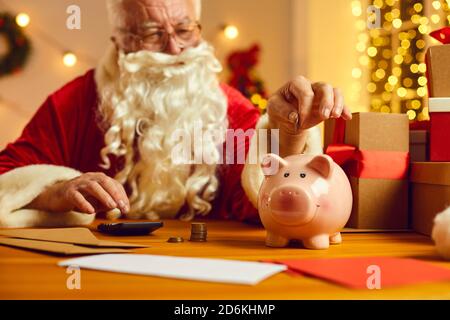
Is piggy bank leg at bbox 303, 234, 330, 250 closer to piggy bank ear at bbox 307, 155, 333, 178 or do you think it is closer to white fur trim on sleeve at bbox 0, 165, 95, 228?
piggy bank ear at bbox 307, 155, 333, 178

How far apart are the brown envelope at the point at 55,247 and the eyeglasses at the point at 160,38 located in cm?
90

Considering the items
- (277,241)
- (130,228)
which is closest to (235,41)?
(130,228)

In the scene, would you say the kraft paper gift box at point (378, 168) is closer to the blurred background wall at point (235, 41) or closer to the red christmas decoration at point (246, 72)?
the blurred background wall at point (235, 41)

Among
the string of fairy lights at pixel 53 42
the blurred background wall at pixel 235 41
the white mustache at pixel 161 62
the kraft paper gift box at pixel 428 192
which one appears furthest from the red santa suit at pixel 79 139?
the string of fairy lights at pixel 53 42

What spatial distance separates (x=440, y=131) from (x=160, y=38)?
0.88 m

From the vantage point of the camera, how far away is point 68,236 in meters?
0.86

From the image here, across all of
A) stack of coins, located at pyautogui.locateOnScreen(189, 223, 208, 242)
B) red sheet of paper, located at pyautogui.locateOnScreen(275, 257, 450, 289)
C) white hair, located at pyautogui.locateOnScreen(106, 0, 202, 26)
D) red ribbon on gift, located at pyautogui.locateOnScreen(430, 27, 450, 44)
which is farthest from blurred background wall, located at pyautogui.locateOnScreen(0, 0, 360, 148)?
red sheet of paper, located at pyautogui.locateOnScreen(275, 257, 450, 289)

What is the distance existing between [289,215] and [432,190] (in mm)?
349

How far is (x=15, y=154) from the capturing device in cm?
156

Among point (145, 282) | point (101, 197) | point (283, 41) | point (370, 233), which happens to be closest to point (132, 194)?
point (101, 197)

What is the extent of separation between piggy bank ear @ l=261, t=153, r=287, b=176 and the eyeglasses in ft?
2.95

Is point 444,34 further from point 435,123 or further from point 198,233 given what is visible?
point 198,233

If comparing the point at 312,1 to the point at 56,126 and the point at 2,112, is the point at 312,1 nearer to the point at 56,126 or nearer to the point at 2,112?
the point at 2,112

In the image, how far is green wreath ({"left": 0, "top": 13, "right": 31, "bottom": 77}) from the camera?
3.77 meters
